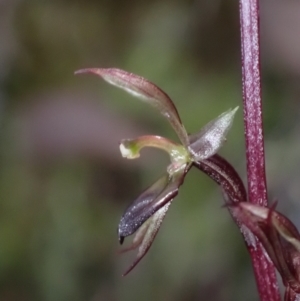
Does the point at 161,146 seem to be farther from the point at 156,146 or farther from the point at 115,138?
the point at 115,138

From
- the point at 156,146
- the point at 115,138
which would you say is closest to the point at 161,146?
the point at 156,146

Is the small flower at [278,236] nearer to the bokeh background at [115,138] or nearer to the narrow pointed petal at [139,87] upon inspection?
the narrow pointed petal at [139,87]

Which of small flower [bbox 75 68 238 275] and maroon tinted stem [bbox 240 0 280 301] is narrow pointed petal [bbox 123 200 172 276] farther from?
maroon tinted stem [bbox 240 0 280 301]

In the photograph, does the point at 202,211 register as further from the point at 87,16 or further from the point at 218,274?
the point at 87,16

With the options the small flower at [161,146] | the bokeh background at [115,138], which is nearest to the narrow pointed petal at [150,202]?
the small flower at [161,146]

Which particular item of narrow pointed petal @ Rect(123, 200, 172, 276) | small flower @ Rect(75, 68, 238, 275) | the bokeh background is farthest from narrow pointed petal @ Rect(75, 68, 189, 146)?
the bokeh background

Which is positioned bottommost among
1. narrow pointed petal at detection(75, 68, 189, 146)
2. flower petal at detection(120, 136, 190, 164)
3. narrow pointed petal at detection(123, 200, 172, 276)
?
narrow pointed petal at detection(123, 200, 172, 276)

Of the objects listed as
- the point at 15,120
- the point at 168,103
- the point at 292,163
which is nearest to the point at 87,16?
the point at 15,120
